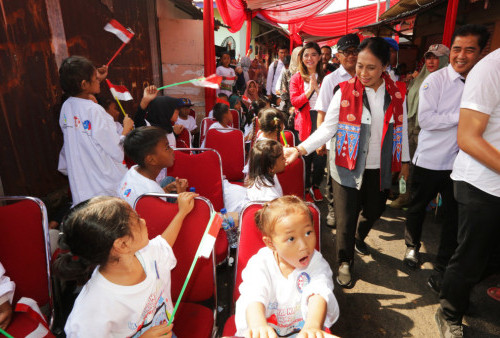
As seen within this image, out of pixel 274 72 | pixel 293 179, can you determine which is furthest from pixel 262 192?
pixel 274 72

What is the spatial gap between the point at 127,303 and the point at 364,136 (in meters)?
1.86

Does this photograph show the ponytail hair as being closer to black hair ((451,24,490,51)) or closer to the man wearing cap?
the man wearing cap

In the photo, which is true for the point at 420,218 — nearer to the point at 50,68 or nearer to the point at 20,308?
the point at 20,308

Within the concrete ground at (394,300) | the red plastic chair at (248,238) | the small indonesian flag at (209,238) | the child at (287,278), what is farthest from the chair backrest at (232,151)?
the small indonesian flag at (209,238)

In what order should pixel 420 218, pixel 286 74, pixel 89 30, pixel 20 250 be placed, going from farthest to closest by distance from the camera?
pixel 286 74
pixel 89 30
pixel 420 218
pixel 20 250

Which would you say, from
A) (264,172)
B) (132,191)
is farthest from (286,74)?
(132,191)

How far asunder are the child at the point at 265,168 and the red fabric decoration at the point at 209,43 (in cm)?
293

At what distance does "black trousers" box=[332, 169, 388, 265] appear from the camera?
2.27 meters

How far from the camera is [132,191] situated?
186cm

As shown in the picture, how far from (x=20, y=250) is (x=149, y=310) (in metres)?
0.89

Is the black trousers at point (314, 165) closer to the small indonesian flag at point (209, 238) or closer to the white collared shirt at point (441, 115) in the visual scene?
the white collared shirt at point (441, 115)

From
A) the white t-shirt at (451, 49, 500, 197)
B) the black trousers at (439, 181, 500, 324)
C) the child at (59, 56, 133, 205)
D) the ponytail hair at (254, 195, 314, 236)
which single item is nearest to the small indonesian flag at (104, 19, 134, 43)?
the child at (59, 56, 133, 205)

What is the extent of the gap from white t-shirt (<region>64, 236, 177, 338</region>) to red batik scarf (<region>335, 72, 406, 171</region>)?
4.90ft

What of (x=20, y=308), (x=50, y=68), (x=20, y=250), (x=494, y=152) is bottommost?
(x=20, y=308)
